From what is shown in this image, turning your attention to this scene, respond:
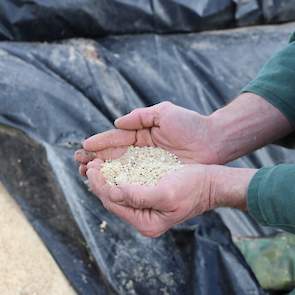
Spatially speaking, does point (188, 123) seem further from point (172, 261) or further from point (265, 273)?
point (265, 273)

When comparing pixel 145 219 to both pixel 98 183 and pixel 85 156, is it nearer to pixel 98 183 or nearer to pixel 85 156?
pixel 98 183

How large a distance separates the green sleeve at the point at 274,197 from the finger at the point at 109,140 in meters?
0.34

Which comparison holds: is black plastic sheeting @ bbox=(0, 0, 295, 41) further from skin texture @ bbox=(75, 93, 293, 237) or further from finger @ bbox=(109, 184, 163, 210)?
finger @ bbox=(109, 184, 163, 210)

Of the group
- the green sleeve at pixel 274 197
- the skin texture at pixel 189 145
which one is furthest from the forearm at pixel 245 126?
the green sleeve at pixel 274 197

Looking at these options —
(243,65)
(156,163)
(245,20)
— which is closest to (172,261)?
(156,163)

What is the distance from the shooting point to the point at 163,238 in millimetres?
1639

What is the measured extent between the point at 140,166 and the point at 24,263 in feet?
1.28

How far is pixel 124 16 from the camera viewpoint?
6.73 feet

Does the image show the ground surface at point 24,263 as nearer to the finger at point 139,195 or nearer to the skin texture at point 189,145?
the skin texture at point 189,145

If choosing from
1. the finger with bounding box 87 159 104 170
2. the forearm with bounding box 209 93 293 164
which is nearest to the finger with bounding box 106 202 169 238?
the finger with bounding box 87 159 104 170

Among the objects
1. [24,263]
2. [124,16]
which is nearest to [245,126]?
[24,263]

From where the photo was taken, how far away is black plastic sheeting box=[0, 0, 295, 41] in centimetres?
197

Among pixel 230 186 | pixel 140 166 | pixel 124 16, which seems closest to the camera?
pixel 230 186

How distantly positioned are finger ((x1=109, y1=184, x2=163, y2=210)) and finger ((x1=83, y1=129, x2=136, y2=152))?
0.18m
